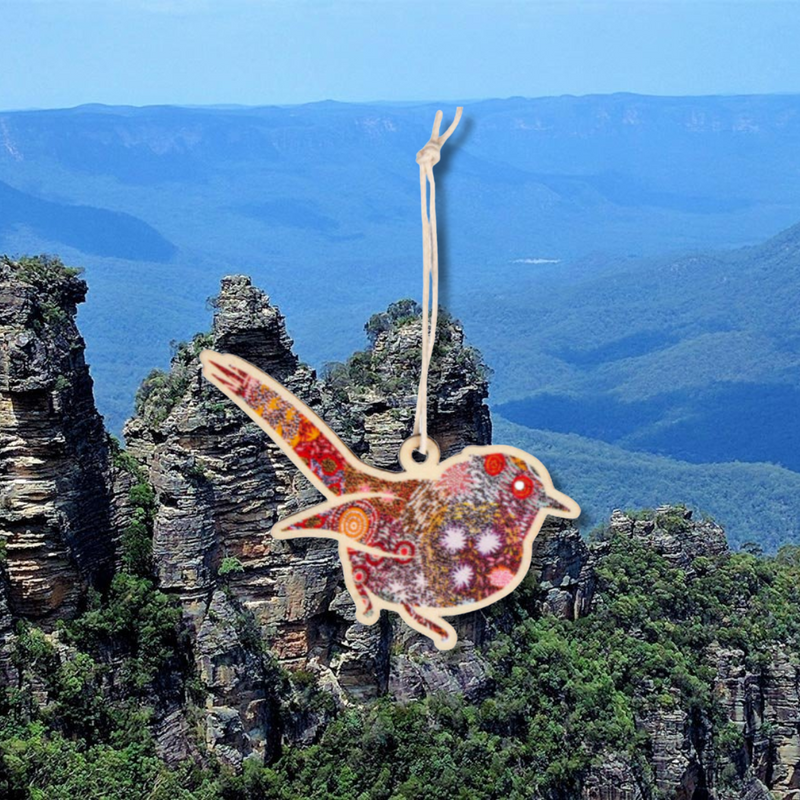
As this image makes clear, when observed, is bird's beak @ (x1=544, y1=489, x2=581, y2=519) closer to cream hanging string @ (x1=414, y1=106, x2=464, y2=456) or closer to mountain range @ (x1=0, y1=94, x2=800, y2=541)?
cream hanging string @ (x1=414, y1=106, x2=464, y2=456)

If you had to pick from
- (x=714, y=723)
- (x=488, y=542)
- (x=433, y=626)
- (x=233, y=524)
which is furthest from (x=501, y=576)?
(x=714, y=723)

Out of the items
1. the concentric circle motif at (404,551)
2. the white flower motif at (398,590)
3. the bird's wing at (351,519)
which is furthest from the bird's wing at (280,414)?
the white flower motif at (398,590)

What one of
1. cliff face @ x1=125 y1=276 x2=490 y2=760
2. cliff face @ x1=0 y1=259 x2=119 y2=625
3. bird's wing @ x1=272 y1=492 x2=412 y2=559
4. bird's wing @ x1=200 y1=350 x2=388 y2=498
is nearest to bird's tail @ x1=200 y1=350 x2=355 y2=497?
bird's wing @ x1=200 y1=350 x2=388 y2=498

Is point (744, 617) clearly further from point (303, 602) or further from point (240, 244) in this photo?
point (240, 244)

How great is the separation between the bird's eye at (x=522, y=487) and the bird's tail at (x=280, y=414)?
824 millimetres

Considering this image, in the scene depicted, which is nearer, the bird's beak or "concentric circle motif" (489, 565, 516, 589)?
the bird's beak

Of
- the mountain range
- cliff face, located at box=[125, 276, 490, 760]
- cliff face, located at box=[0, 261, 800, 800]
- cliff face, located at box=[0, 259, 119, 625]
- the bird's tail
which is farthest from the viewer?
the mountain range

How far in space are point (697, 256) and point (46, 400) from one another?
11593 centimetres

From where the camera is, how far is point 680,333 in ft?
388

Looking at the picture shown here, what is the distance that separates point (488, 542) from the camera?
7.99 m

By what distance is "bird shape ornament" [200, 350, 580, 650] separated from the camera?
25.8 ft

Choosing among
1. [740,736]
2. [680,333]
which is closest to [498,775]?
[740,736]

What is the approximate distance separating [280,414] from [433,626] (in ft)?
4.35

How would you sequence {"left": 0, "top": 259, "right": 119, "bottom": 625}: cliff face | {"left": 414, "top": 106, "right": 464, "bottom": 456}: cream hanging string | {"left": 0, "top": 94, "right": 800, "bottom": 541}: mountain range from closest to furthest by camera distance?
{"left": 414, "top": 106, "right": 464, "bottom": 456}: cream hanging string, {"left": 0, "top": 259, "right": 119, "bottom": 625}: cliff face, {"left": 0, "top": 94, "right": 800, "bottom": 541}: mountain range
